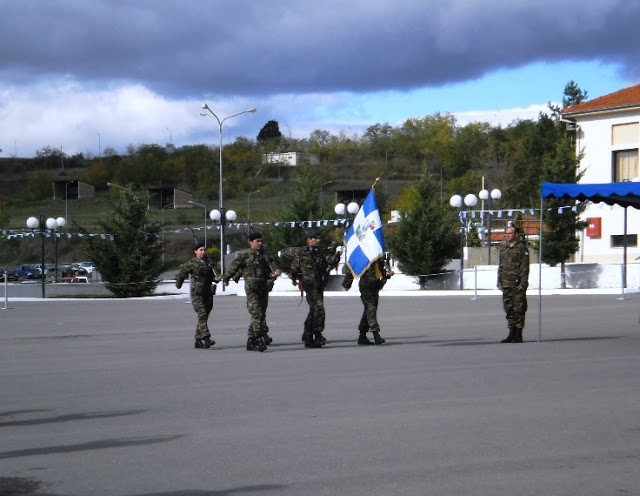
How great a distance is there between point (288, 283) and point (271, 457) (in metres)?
45.7

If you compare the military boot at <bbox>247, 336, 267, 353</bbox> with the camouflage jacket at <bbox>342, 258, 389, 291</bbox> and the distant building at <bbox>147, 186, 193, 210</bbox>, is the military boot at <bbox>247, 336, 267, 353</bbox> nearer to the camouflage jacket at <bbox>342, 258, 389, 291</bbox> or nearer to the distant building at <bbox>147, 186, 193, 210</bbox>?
the camouflage jacket at <bbox>342, 258, 389, 291</bbox>

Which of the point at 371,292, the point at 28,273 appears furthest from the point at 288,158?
the point at 371,292

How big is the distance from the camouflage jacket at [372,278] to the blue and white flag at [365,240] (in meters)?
0.09

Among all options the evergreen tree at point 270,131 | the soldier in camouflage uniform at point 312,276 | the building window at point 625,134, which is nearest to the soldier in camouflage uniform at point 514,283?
the soldier in camouflage uniform at point 312,276

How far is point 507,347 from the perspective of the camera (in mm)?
16547

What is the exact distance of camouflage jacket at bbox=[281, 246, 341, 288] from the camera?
55.5ft

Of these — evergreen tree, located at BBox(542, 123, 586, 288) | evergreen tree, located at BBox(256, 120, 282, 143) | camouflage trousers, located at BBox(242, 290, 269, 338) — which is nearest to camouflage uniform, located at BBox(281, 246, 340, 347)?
camouflage trousers, located at BBox(242, 290, 269, 338)

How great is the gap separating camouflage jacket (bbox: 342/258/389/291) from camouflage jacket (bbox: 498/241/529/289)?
6.43ft

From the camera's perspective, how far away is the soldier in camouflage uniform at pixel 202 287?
17422mm

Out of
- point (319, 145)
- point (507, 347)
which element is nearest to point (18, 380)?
point (507, 347)

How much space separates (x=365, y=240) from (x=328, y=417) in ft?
28.3

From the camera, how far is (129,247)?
46812 millimetres

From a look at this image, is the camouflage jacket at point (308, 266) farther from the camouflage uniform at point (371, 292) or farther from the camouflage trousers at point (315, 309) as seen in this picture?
the camouflage uniform at point (371, 292)

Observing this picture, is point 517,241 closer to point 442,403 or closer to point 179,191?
point 442,403
